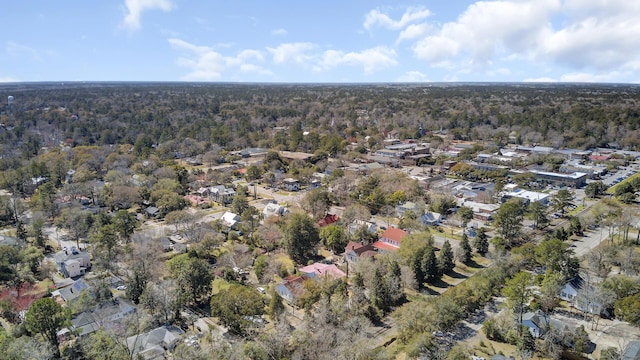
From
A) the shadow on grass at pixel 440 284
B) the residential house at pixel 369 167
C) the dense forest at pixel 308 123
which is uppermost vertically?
the dense forest at pixel 308 123

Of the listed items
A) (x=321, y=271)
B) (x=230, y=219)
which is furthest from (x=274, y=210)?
(x=321, y=271)

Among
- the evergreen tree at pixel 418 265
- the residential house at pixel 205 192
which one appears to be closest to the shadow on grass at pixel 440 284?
the evergreen tree at pixel 418 265

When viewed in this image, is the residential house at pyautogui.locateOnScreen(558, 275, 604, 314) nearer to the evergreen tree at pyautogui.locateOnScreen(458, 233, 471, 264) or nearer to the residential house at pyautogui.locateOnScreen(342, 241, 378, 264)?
the evergreen tree at pyautogui.locateOnScreen(458, 233, 471, 264)

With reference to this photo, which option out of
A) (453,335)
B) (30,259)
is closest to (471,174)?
(453,335)

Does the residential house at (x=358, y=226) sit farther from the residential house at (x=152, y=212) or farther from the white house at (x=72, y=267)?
the white house at (x=72, y=267)

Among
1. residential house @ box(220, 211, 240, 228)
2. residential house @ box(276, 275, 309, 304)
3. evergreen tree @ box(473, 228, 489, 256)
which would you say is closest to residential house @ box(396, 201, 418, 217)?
evergreen tree @ box(473, 228, 489, 256)
